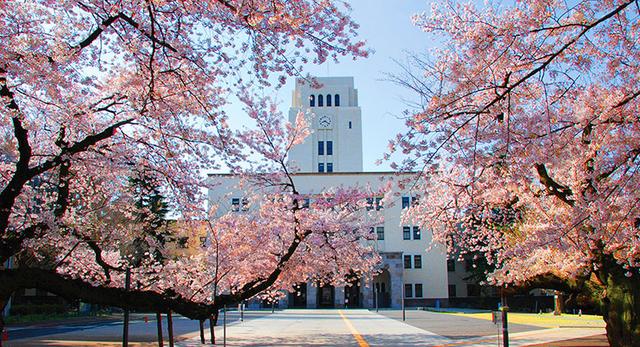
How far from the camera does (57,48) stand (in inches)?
252

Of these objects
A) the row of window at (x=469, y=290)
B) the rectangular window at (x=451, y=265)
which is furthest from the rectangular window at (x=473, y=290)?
the rectangular window at (x=451, y=265)

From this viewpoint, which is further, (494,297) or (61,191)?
(494,297)

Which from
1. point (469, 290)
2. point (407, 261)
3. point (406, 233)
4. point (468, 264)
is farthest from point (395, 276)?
point (469, 290)

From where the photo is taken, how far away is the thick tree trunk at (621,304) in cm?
961

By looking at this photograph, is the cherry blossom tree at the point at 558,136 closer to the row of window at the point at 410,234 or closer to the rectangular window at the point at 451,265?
the row of window at the point at 410,234

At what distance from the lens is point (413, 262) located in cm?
5638

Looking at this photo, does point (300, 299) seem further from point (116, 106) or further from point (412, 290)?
point (116, 106)

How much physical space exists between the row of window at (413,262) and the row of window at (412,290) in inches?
Answer: 75.4

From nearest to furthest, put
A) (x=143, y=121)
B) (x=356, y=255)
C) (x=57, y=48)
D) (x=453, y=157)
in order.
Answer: (x=57, y=48)
(x=453, y=157)
(x=143, y=121)
(x=356, y=255)

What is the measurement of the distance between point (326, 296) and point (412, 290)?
9587mm

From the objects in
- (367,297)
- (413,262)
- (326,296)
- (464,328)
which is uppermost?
(413,262)

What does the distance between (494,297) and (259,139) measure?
48.4 meters

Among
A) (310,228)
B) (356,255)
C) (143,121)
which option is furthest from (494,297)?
(143,121)

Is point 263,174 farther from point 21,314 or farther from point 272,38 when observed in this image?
point 21,314
